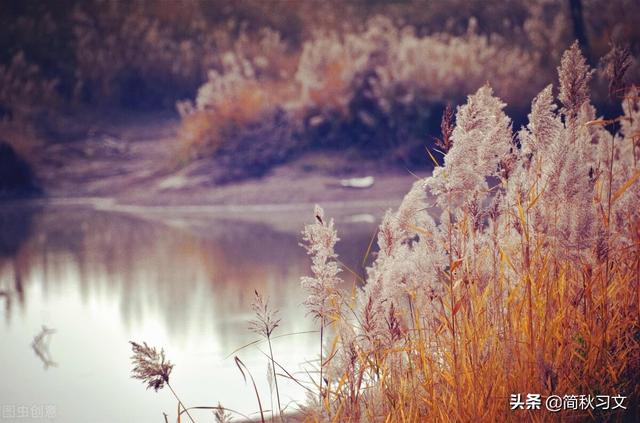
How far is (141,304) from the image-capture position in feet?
16.7

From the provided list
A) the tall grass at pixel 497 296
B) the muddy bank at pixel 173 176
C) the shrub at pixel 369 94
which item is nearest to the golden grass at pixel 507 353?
the tall grass at pixel 497 296

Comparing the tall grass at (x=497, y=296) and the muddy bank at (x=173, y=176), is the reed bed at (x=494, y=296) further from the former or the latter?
the muddy bank at (x=173, y=176)

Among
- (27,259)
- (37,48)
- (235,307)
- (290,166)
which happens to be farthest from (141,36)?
(235,307)

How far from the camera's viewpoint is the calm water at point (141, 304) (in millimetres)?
3598

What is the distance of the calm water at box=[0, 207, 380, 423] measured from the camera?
11.8 ft

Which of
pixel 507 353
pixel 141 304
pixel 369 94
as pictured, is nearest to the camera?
pixel 507 353

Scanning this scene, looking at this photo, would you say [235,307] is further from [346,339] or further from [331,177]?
[331,177]

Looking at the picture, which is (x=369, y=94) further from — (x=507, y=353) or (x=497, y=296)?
(x=507, y=353)

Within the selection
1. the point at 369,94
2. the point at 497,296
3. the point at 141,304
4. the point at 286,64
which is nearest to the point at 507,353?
the point at 497,296

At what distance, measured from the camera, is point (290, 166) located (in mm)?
9266

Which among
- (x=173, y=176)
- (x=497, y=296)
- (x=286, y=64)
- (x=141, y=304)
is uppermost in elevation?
(x=286, y=64)

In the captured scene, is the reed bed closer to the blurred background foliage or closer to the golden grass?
the golden grass

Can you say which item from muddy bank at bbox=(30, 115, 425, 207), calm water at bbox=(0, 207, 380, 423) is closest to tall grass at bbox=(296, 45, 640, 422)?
calm water at bbox=(0, 207, 380, 423)

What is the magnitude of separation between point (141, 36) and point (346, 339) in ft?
44.0
